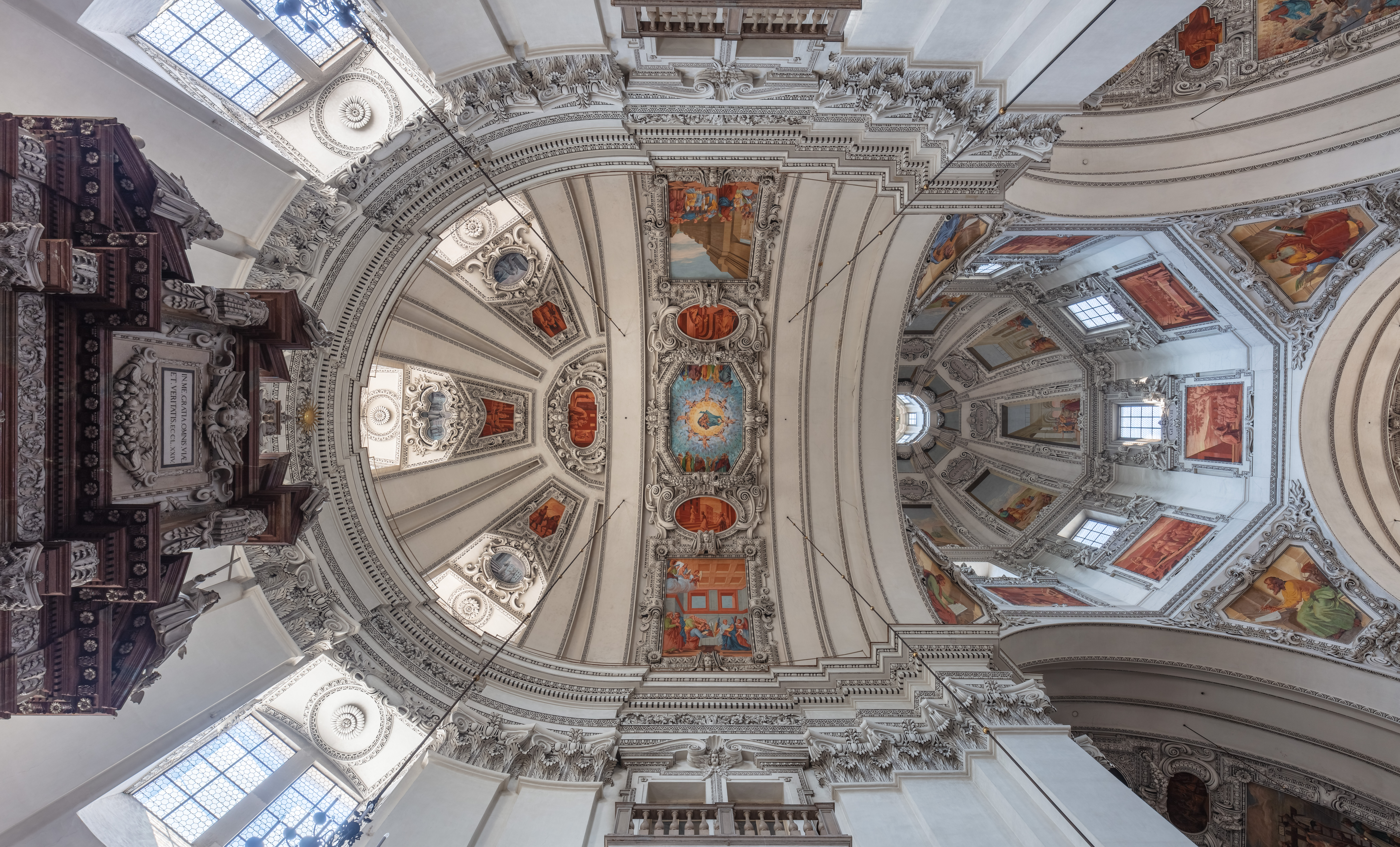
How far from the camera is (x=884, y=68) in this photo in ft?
24.1

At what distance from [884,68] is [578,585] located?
10.8m

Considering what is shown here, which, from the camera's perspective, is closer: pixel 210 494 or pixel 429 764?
pixel 210 494

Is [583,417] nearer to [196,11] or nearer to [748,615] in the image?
[748,615]

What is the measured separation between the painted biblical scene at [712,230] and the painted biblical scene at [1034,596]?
9007mm

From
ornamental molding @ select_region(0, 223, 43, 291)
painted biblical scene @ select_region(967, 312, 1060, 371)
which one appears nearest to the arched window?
painted biblical scene @ select_region(967, 312, 1060, 371)

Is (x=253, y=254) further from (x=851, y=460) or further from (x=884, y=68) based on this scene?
(x=851, y=460)

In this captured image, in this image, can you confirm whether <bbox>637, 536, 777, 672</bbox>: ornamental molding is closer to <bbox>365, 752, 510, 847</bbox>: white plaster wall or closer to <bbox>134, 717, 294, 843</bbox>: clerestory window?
<bbox>365, 752, 510, 847</bbox>: white plaster wall

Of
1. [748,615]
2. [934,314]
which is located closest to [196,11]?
[748,615]

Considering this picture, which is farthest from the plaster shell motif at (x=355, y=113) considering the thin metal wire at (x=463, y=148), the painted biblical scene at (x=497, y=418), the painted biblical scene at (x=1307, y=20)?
the painted biblical scene at (x=1307, y=20)

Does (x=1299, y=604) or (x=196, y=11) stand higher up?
(x=196, y=11)

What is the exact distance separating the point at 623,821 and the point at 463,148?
8.92 m

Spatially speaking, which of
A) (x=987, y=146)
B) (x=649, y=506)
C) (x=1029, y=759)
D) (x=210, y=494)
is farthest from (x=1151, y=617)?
(x=210, y=494)

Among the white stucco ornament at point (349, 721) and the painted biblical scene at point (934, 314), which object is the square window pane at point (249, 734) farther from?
the painted biblical scene at point (934, 314)

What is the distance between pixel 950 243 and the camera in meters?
10.7
